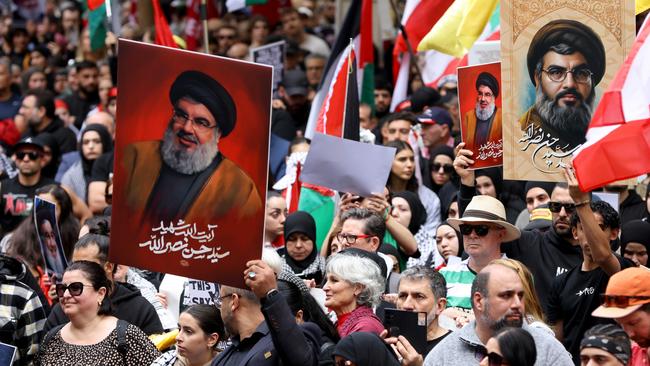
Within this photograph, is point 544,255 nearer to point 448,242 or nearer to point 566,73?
point 566,73

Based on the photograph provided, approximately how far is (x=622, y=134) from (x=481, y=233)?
4.80 feet

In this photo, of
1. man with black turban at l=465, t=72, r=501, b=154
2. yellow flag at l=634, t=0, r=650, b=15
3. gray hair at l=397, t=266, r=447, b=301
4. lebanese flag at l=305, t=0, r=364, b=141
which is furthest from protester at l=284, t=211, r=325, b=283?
yellow flag at l=634, t=0, r=650, b=15

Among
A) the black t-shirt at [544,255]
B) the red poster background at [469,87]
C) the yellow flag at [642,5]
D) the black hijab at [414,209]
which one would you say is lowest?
the black t-shirt at [544,255]

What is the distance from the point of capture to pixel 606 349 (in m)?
6.75

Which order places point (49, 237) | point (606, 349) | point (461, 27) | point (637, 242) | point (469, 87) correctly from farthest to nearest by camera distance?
1. point (461, 27)
2. point (49, 237)
3. point (637, 242)
4. point (469, 87)
5. point (606, 349)

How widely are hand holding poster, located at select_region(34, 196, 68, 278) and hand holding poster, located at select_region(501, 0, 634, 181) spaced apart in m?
3.59

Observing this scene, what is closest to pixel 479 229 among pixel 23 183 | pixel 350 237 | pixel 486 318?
pixel 350 237

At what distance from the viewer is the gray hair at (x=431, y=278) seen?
8.64 meters

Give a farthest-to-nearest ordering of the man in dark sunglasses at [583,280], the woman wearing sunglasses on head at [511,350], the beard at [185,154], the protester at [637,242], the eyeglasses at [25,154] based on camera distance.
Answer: the eyeglasses at [25,154] < the protester at [637,242] < the man in dark sunglasses at [583,280] < the beard at [185,154] < the woman wearing sunglasses on head at [511,350]

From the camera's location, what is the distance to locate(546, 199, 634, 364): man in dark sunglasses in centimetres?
844

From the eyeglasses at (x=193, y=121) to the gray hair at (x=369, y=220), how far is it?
7.72 ft

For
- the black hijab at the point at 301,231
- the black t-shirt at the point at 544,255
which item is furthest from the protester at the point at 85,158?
the black t-shirt at the point at 544,255

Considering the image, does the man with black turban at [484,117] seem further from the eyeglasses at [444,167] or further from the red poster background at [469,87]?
the eyeglasses at [444,167]

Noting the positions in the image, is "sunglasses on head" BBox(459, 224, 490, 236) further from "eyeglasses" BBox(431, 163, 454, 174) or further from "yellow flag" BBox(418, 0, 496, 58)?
"eyeglasses" BBox(431, 163, 454, 174)
